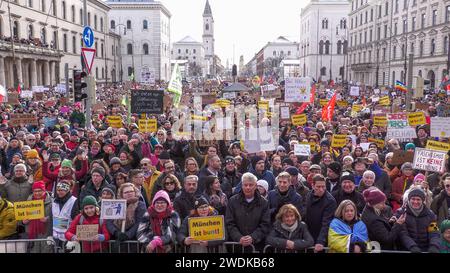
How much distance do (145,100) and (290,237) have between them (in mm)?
9236

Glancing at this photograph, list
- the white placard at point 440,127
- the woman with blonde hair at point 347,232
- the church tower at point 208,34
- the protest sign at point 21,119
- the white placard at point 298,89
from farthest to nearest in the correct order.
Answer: the church tower at point 208,34
the white placard at point 298,89
the protest sign at point 21,119
the white placard at point 440,127
the woman with blonde hair at point 347,232

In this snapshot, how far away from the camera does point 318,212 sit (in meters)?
5.82

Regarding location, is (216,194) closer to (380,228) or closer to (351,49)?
(380,228)

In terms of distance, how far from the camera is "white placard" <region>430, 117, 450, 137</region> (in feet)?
34.6

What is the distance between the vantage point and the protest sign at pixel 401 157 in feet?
27.4

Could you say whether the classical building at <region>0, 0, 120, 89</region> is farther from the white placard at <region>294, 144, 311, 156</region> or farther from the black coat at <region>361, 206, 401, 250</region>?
the black coat at <region>361, 206, 401, 250</region>

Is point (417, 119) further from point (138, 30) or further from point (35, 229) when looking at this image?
point (138, 30)

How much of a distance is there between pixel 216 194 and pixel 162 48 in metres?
81.5

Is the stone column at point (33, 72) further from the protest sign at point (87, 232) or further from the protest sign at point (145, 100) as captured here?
the protest sign at point (87, 232)

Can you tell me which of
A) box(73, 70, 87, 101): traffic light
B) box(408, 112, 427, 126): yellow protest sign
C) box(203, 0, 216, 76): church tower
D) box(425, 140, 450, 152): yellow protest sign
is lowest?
box(425, 140, 450, 152): yellow protest sign

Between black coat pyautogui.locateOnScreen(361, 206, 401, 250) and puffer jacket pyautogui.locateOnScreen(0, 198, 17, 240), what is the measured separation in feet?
15.4

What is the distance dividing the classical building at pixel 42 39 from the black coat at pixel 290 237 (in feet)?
95.3

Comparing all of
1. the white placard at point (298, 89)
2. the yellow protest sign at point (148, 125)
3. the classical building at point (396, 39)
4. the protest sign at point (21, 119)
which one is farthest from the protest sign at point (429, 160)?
the classical building at point (396, 39)

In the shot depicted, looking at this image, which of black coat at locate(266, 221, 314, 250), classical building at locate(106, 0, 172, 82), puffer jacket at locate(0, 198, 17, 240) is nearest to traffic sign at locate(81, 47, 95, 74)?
puffer jacket at locate(0, 198, 17, 240)
